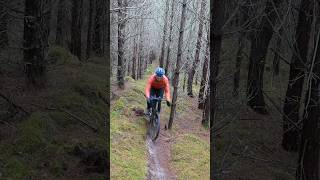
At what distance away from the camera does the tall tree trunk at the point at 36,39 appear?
5.18m

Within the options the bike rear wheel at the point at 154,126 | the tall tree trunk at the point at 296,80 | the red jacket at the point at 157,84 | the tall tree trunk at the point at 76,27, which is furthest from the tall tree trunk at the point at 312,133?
the bike rear wheel at the point at 154,126

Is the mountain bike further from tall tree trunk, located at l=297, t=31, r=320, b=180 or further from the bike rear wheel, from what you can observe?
tall tree trunk, located at l=297, t=31, r=320, b=180

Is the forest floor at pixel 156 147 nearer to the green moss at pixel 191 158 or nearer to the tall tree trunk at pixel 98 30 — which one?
the green moss at pixel 191 158

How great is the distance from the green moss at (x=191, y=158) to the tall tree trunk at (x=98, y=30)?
8.69 ft

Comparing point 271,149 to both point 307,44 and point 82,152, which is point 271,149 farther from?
point 82,152

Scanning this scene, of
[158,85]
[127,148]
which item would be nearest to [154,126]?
[158,85]

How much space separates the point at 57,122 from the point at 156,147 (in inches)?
140

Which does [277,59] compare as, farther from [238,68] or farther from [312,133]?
[312,133]

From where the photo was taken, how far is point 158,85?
8781 millimetres

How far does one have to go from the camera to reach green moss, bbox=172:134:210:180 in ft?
23.0

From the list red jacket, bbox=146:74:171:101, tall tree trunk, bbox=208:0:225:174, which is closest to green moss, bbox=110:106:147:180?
red jacket, bbox=146:74:171:101

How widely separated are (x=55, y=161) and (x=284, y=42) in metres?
3.11

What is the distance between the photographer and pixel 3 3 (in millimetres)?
5031

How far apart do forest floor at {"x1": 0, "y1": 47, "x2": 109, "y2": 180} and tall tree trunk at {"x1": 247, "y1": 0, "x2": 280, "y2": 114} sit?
1.99m
